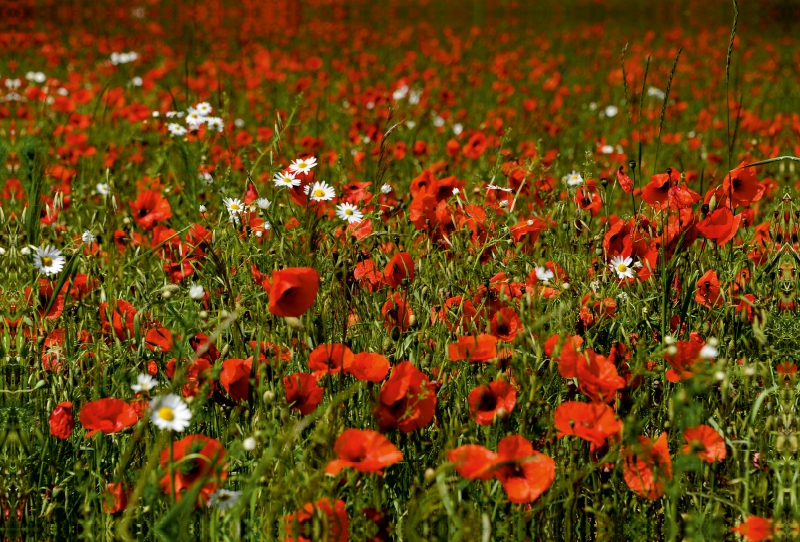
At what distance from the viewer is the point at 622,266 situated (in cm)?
200

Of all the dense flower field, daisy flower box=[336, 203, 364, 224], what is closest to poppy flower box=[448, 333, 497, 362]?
the dense flower field

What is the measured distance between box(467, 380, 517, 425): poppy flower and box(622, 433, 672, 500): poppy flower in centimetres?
22

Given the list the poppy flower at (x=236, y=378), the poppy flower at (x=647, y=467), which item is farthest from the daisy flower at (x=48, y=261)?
the poppy flower at (x=647, y=467)

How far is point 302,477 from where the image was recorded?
145 centimetres

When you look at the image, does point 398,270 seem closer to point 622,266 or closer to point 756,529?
point 622,266

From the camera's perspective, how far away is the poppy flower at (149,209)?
244 centimetres

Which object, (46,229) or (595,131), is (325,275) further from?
(595,131)

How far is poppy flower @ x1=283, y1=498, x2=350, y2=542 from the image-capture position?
1.25 metres

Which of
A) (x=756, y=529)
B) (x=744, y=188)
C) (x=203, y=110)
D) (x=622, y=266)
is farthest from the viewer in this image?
(x=203, y=110)

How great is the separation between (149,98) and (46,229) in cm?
299

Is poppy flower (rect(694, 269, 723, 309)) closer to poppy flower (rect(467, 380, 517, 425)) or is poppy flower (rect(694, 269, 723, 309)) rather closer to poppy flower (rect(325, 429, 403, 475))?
poppy flower (rect(467, 380, 517, 425))

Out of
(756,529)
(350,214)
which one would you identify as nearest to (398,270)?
(350,214)

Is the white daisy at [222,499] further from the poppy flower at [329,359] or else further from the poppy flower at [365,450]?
the poppy flower at [329,359]

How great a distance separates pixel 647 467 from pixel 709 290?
732 mm
